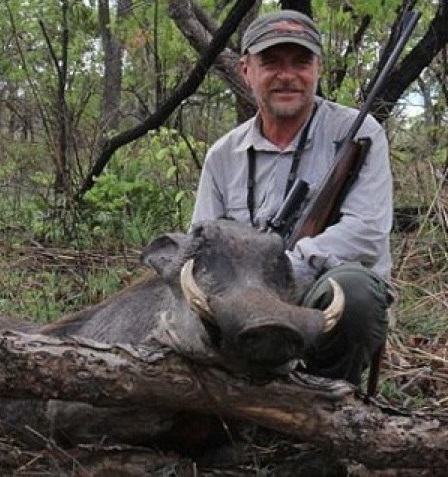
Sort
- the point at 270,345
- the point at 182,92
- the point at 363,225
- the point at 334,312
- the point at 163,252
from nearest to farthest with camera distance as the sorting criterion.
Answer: the point at 270,345 < the point at 334,312 < the point at 163,252 < the point at 363,225 < the point at 182,92

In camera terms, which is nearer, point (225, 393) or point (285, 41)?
point (225, 393)

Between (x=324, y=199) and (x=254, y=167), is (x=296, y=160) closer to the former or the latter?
(x=254, y=167)

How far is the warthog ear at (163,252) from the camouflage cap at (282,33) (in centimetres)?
105

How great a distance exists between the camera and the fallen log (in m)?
3.26

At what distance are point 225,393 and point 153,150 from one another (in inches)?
203

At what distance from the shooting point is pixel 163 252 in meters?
3.97

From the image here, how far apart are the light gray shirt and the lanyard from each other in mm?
16

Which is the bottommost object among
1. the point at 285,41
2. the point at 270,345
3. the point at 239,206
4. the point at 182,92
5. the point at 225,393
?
the point at 225,393

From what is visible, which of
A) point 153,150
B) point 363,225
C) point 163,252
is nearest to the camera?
point 163,252

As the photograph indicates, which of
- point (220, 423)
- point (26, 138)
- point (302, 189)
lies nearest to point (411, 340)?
point (302, 189)

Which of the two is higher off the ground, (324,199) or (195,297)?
(324,199)

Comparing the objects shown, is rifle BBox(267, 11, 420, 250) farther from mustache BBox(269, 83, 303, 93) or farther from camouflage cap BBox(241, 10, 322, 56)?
camouflage cap BBox(241, 10, 322, 56)

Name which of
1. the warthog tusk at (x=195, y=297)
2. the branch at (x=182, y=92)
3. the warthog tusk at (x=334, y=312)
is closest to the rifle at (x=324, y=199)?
the warthog tusk at (x=334, y=312)

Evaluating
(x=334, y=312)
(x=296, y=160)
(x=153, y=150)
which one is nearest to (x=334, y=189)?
(x=296, y=160)
